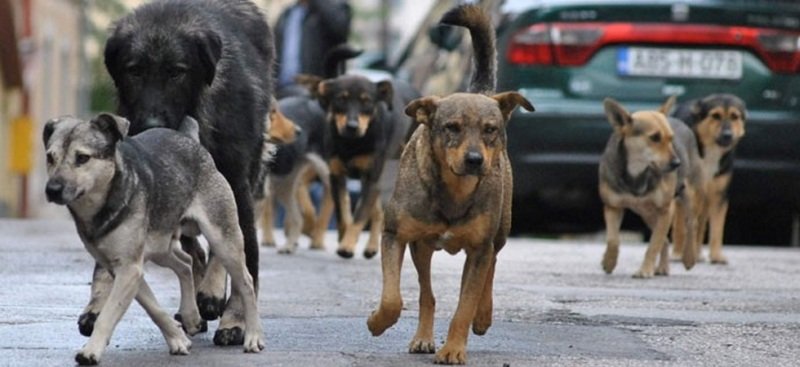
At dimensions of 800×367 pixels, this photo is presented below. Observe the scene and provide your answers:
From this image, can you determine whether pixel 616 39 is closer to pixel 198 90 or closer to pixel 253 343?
pixel 198 90

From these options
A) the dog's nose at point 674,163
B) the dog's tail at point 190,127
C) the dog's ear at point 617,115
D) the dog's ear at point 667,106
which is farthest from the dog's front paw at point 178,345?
the dog's ear at point 667,106

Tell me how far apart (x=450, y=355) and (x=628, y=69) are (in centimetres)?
648

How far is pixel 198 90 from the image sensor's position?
793 centimetres

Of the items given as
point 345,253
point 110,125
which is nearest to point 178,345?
point 110,125

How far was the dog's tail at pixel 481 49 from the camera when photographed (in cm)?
798

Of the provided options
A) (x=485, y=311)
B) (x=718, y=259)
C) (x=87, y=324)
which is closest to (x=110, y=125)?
(x=87, y=324)

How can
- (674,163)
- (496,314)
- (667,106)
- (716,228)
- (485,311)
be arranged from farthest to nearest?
1. (716,228)
2. (667,106)
3. (674,163)
4. (496,314)
5. (485,311)

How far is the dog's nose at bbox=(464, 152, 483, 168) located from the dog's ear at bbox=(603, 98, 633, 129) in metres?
4.73

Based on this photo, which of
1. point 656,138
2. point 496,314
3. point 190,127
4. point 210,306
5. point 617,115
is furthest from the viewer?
point 617,115

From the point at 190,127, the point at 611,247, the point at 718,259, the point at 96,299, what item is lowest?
the point at 718,259

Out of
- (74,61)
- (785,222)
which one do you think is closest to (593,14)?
(785,222)

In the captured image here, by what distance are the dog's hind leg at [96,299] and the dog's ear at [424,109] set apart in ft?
3.90

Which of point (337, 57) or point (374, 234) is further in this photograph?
point (337, 57)

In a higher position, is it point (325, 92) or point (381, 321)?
point (381, 321)
